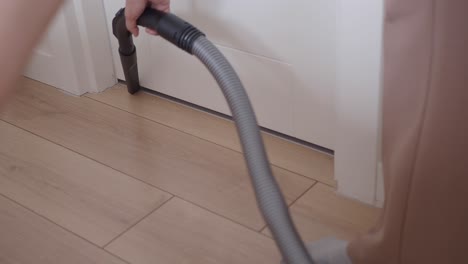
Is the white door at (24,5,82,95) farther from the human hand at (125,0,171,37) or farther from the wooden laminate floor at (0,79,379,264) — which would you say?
the human hand at (125,0,171,37)

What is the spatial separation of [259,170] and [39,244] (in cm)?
52

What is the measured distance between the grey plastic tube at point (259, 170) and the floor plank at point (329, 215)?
28 centimetres

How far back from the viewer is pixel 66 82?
1758 mm

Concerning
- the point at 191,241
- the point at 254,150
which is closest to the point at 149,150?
the point at 191,241

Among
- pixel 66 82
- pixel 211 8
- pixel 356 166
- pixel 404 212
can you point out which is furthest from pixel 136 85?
pixel 404 212

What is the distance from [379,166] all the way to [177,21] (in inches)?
18.7

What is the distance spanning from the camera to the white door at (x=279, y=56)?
1.30m

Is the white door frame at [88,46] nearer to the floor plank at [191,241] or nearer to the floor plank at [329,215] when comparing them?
the floor plank at [191,241]

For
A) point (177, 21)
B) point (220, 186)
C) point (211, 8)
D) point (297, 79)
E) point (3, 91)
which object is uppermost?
point (3, 91)

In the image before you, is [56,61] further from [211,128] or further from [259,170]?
[259,170]

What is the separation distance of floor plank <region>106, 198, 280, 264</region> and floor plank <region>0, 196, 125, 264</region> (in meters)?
0.04

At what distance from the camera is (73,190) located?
137 cm

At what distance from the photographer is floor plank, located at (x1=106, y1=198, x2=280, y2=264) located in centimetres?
116

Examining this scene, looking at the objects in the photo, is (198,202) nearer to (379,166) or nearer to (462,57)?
(379,166)
